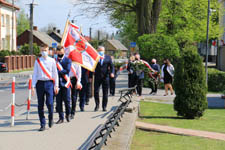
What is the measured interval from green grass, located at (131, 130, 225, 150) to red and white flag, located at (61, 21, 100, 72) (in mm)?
2562

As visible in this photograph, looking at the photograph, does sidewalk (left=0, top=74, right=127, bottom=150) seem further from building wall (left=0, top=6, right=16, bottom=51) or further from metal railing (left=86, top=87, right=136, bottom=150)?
building wall (left=0, top=6, right=16, bottom=51)

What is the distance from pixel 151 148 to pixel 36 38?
81.9m

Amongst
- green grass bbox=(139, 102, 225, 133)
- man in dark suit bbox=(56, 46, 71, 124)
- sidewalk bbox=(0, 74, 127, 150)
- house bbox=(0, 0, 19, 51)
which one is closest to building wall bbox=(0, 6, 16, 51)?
house bbox=(0, 0, 19, 51)

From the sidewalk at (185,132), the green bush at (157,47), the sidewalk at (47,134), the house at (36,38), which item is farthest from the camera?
the house at (36,38)

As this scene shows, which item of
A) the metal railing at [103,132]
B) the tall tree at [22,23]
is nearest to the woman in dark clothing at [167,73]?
the metal railing at [103,132]

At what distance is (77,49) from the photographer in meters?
10.3

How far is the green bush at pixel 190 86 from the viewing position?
37.6 ft

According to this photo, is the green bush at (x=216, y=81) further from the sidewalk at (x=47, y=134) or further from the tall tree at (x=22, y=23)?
the tall tree at (x=22, y=23)

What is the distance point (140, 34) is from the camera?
26266 millimetres

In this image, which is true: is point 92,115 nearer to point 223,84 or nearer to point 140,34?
point 140,34

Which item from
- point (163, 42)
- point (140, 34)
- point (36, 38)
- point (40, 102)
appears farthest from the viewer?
point (36, 38)

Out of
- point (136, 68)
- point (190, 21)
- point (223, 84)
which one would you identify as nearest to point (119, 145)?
point (136, 68)

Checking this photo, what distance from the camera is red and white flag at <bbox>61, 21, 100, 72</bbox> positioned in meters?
10.1

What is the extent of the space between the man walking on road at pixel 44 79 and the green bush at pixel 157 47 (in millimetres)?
15543
